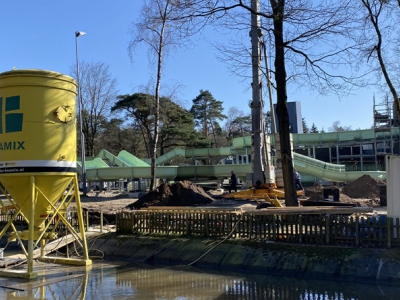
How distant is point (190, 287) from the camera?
978cm

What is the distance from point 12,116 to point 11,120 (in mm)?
104

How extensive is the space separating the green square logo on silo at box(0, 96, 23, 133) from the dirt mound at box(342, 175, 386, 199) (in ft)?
76.4

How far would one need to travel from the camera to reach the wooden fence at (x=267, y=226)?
35.6ft

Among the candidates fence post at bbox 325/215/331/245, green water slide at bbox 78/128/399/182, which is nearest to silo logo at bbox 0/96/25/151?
fence post at bbox 325/215/331/245

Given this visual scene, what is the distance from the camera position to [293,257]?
36.2 ft

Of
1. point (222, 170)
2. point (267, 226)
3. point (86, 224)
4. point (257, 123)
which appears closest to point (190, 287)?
point (267, 226)

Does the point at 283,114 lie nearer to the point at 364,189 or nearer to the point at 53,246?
the point at 53,246

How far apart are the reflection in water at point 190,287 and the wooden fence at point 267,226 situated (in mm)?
1642

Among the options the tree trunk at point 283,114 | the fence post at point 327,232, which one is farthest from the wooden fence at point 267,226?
the tree trunk at point 283,114

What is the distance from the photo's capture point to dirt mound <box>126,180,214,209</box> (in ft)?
72.5

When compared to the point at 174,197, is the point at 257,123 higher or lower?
higher

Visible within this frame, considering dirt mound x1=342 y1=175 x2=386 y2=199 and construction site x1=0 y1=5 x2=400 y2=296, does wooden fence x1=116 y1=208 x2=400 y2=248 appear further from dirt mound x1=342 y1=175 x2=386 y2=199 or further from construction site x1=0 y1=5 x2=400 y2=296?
dirt mound x1=342 y1=175 x2=386 y2=199

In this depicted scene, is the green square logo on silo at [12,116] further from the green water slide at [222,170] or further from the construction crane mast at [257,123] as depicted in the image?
the green water slide at [222,170]

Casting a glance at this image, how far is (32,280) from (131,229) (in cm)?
481
